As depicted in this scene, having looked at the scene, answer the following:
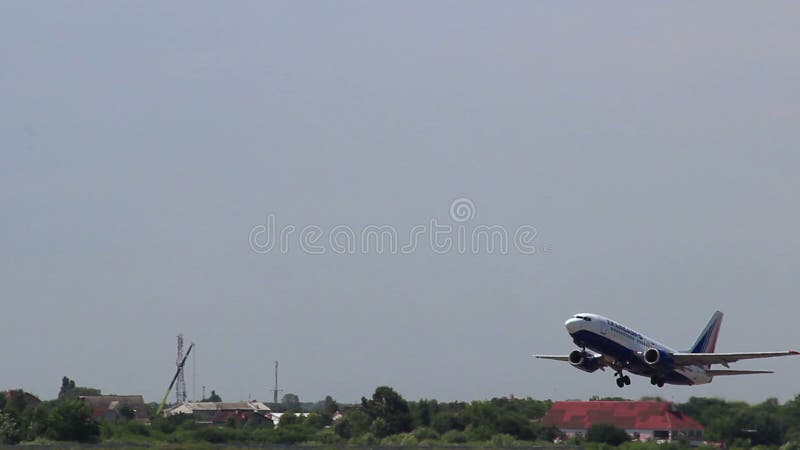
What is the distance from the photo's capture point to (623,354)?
84.4 metres

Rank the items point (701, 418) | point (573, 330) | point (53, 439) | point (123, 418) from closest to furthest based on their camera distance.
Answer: point (573, 330) < point (53, 439) < point (701, 418) < point (123, 418)

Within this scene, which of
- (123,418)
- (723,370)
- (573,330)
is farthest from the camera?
(123,418)

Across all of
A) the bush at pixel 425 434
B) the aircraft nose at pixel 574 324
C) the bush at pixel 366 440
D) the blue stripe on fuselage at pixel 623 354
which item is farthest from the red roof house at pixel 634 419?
the aircraft nose at pixel 574 324

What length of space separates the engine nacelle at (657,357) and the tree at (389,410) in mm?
31091

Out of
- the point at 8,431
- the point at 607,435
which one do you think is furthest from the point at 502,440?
the point at 8,431

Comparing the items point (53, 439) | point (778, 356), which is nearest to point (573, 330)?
point (778, 356)

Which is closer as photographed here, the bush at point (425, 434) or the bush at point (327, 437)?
the bush at point (327, 437)

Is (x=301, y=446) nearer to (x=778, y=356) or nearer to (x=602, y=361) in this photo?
(x=602, y=361)

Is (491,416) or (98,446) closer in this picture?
(98,446)

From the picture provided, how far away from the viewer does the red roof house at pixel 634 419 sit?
10369 centimetres

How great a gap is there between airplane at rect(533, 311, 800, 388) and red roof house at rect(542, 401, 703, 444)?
1373 cm

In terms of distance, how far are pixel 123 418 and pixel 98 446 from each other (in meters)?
43.8

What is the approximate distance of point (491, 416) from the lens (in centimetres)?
10794

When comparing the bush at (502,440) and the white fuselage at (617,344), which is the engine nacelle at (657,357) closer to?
the white fuselage at (617,344)
